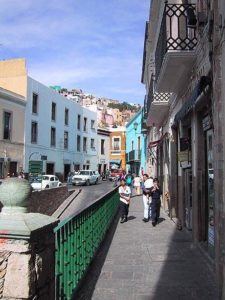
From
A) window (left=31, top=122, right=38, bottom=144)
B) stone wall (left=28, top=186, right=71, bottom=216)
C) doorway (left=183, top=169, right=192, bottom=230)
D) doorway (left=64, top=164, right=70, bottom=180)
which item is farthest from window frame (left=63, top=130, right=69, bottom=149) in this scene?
doorway (left=183, top=169, right=192, bottom=230)

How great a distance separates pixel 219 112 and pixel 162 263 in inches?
123

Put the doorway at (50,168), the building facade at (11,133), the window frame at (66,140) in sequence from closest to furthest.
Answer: the building facade at (11,133)
the doorway at (50,168)
the window frame at (66,140)

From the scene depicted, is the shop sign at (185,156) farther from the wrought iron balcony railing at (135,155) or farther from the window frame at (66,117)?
the window frame at (66,117)

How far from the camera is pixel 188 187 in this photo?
38.3 feet

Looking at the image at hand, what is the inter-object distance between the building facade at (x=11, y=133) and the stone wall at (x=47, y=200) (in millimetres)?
11490

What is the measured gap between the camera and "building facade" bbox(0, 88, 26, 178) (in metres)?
34.3

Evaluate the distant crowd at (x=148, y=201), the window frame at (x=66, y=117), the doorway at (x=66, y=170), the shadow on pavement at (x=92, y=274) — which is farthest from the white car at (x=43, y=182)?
the shadow on pavement at (x=92, y=274)

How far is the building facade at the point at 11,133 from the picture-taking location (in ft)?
113

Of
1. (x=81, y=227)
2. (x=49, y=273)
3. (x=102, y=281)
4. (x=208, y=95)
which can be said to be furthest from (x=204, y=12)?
(x=49, y=273)

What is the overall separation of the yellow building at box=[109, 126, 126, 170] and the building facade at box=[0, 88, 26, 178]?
2901 centimetres

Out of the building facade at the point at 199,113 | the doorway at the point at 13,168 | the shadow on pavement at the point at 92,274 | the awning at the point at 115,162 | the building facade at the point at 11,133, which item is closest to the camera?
the shadow on pavement at the point at 92,274

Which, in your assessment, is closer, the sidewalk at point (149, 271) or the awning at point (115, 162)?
the sidewalk at point (149, 271)

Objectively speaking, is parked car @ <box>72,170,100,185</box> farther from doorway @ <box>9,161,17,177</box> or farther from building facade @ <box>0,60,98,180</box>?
doorway @ <box>9,161,17,177</box>

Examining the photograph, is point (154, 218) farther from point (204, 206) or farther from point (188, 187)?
point (204, 206)
